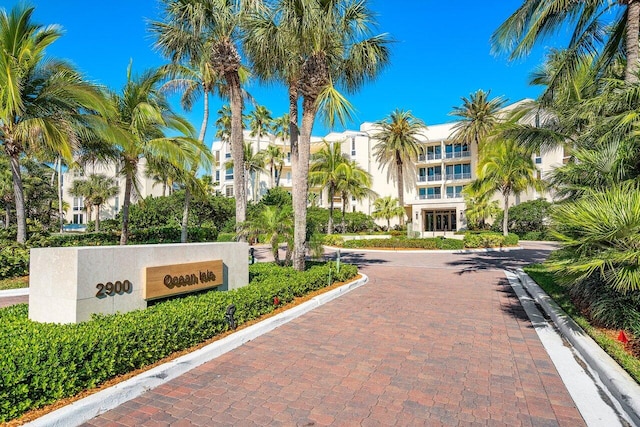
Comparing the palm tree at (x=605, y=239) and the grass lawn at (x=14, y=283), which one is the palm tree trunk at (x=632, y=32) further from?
the grass lawn at (x=14, y=283)

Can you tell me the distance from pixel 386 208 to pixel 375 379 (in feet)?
124

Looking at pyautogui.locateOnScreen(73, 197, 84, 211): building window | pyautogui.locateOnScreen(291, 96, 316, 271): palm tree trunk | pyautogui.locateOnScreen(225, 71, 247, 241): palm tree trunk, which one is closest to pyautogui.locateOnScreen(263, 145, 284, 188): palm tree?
pyautogui.locateOnScreen(225, 71, 247, 241): palm tree trunk

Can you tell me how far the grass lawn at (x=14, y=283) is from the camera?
10328 millimetres

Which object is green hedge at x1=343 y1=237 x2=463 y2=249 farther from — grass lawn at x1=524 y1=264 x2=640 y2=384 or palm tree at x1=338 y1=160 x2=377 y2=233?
grass lawn at x1=524 y1=264 x2=640 y2=384

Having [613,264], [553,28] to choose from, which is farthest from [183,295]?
[553,28]

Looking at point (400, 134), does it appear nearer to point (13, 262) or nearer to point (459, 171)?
point (459, 171)

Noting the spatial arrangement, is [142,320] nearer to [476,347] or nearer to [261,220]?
[476,347]

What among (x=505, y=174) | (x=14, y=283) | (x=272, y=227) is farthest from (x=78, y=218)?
(x=505, y=174)

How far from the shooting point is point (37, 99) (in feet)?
39.2

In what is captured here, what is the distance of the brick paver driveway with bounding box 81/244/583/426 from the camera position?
3.88 metres

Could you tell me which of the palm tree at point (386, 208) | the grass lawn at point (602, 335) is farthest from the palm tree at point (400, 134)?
the grass lawn at point (602, 335)

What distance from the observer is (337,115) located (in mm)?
9969

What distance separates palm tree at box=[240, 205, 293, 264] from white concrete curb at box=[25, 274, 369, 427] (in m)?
3.79

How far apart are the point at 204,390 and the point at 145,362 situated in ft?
3.20
